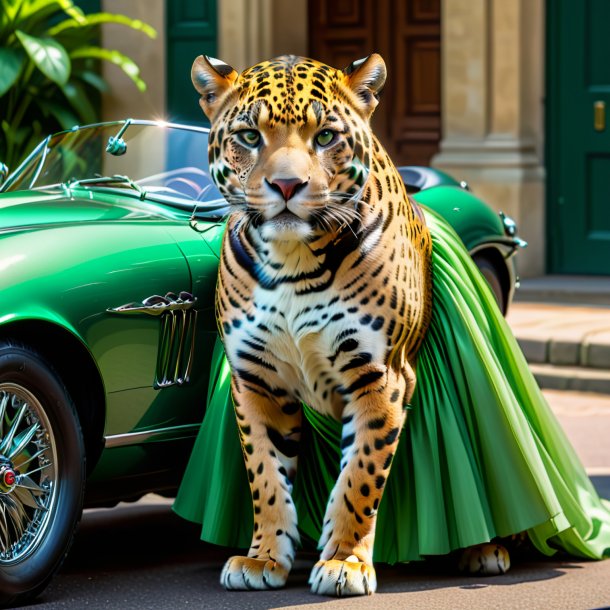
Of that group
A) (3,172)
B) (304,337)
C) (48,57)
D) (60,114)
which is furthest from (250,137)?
(60,114)

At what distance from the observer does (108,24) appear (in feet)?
52.4

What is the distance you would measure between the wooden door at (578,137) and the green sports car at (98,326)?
787 cm

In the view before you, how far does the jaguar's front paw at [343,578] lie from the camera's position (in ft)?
16.8

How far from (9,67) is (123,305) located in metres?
9.46

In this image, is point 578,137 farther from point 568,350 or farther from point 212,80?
point 212,80

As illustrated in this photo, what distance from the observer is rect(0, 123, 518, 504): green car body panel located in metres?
5.27

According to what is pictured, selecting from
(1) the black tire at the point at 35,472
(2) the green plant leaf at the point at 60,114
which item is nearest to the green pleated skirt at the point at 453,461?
(1) the black tire at the point at 35,472

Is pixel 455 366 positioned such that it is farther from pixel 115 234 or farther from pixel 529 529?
pixel 115 234

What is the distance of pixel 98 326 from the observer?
540 centimetres

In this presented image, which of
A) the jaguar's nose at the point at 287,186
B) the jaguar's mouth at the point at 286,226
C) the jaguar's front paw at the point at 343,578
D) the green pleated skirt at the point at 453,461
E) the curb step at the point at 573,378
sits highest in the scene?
the jaguar's nose at the point at 287,186

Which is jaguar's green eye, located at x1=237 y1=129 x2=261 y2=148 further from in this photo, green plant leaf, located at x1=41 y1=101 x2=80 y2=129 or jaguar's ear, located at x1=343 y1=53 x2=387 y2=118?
green plant leaf, located at x1=41 y1=101 x2=80 y2=129

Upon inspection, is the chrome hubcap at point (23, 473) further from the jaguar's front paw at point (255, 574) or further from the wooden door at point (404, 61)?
the wooden door at point (404, 61)

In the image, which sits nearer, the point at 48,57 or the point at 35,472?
the point at 35,472

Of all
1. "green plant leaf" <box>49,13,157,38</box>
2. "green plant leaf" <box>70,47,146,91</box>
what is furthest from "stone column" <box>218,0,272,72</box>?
"green plant leaf" <box>70,47,146,91</box>
